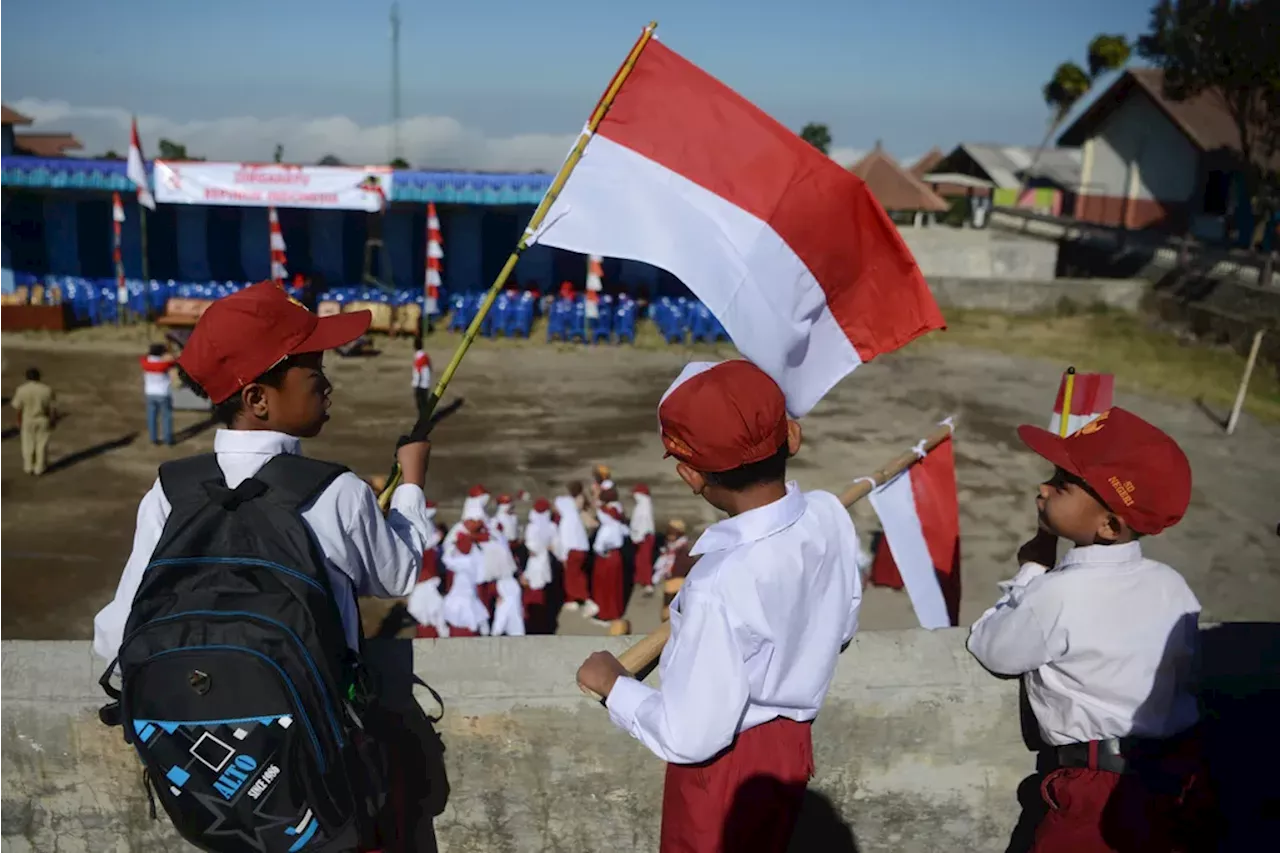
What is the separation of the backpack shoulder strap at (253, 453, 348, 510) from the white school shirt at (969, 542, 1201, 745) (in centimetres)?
149

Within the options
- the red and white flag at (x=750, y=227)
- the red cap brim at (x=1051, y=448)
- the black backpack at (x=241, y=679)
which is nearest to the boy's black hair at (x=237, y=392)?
the black backpack at (x=241, y=679)

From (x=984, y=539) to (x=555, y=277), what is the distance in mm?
14254

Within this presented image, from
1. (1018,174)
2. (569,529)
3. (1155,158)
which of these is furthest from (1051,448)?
(1018,174)

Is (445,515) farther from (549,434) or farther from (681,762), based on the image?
(681,762)

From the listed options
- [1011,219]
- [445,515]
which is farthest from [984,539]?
[1011,219]

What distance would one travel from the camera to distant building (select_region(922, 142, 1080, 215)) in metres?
45.9

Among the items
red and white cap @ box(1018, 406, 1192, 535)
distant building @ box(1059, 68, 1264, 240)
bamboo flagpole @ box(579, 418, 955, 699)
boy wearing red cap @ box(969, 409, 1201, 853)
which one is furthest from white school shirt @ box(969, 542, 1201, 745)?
distant building @ box(1059, 68, 1264, 240)

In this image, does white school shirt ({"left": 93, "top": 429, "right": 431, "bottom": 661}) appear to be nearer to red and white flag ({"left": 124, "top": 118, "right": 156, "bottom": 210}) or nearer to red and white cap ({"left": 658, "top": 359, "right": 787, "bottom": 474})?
red and white cap ({"left": 658, "top": 359, "right": 787, "bottom": 474})

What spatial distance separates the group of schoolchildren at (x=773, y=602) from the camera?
1.82 meters

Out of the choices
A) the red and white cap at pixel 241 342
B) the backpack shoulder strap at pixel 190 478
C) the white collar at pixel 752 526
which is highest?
the red and white cap at pixel 241 342

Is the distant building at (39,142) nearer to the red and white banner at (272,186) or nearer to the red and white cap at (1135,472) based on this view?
the red and white banner at (272,186)

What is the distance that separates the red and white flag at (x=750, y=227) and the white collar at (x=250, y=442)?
121 centimetres

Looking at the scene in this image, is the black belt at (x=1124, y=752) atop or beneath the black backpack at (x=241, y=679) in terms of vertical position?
beneath

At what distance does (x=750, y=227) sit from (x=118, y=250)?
1978cm
